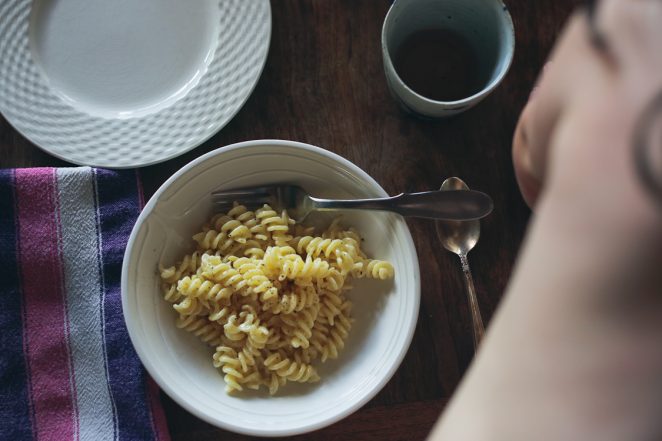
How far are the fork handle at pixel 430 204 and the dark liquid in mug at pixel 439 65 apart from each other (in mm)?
151

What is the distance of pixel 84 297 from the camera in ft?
2.87

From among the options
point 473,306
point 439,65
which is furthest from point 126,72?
point 473,306

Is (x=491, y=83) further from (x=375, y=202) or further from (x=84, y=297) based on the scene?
(x=84, y=297)

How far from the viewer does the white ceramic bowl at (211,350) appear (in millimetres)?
776

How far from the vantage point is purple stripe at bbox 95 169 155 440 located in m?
0.84

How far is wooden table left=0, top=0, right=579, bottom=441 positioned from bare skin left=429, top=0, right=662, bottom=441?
0.55 meters

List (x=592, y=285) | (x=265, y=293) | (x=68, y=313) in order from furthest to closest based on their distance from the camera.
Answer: (x=68, y=313) < (x=265, y=293) < (x=592, y=285)

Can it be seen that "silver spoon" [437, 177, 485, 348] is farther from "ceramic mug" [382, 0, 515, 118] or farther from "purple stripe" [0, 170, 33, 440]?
"purple stripe" [0, 170, 33, 440]

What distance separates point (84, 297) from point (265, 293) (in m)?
0.27

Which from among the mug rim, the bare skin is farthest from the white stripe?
the bare skin

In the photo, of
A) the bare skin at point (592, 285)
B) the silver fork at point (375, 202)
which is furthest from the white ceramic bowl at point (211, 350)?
the bare skin at point (592, 285)

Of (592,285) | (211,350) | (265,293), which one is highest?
(592,285)

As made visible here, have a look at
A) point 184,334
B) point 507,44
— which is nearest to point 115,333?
point 184,334

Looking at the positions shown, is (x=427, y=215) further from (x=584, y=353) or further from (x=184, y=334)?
(x=584, y=353)
